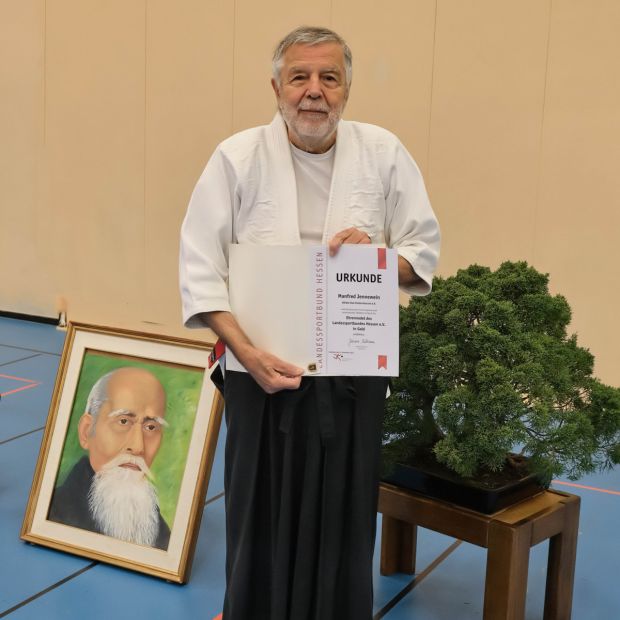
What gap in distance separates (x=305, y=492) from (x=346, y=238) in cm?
64

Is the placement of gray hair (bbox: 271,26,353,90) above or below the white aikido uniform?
above

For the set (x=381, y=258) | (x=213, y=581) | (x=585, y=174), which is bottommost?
(x=213, y=581)

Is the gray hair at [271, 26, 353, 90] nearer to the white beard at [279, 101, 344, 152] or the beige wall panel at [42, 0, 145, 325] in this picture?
the white beard at [279, 101, 344, 152]

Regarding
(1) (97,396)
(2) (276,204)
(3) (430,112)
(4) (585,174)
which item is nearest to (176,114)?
(3) (430,112)

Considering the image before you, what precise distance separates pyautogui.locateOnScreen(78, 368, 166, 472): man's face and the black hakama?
3.35 ft

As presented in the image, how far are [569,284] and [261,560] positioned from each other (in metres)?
3.46

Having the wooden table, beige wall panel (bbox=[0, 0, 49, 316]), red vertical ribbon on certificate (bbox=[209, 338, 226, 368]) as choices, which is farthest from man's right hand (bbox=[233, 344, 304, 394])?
beige wall panel (bbox=[0, 0, 49, 316])

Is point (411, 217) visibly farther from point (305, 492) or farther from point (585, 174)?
point (585, 174)

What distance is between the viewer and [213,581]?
9.73 ft

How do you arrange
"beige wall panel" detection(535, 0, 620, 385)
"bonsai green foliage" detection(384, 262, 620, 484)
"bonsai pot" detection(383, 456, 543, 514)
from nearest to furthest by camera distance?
1. "bonsai green foliage" detection(384, 262, 620, 484)
2. "bonsai pot" detection(383, 456, 543, 514)
3. "beige wall panel" detection(535, 0, 620, 385)

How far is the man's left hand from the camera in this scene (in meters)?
1.96

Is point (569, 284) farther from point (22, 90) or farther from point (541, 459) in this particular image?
point (22, 90)

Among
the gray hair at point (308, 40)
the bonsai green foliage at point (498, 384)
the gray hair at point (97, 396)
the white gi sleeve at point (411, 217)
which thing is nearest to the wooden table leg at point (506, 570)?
the bonsai green foliage at point (498, 384)

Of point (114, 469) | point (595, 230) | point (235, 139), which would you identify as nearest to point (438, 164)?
point (595, 230)
